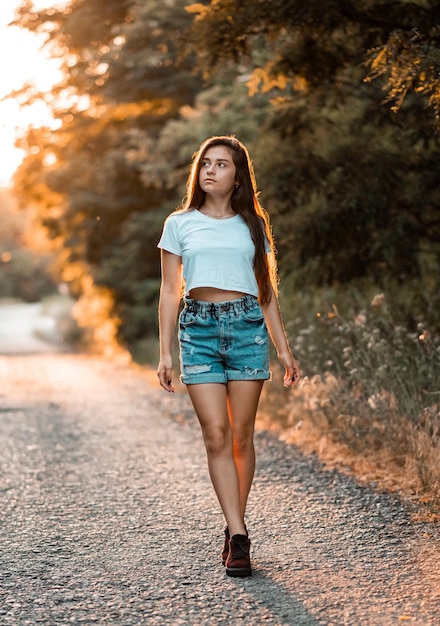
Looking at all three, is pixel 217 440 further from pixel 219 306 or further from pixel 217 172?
pixel 217 172

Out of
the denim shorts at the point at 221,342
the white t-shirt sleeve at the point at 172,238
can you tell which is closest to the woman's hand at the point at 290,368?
the denim shorts at the point at 221,342

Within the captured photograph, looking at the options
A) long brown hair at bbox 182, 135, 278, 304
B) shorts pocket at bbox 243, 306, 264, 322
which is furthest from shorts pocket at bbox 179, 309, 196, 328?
long brown hair at bbox 182, 135, 278, 304

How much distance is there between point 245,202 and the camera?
17.6 feet

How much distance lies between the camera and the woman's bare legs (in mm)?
5152

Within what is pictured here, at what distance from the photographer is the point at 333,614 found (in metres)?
4.48

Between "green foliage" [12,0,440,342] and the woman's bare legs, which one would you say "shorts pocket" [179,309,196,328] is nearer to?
the woman's bare legs

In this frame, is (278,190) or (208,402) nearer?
(208,402)

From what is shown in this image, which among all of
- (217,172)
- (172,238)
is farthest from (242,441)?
(217,172)

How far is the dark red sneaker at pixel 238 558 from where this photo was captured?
5121 millimetres

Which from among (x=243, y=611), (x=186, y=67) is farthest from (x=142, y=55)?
(x=243, y=611)

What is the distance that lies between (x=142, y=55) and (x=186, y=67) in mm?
1838

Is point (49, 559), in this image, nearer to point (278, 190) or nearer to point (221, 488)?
point (221, 488)

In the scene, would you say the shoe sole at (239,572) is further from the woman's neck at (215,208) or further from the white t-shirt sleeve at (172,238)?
the woman's neck at (215,208)

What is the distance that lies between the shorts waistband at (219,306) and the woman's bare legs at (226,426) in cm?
36
